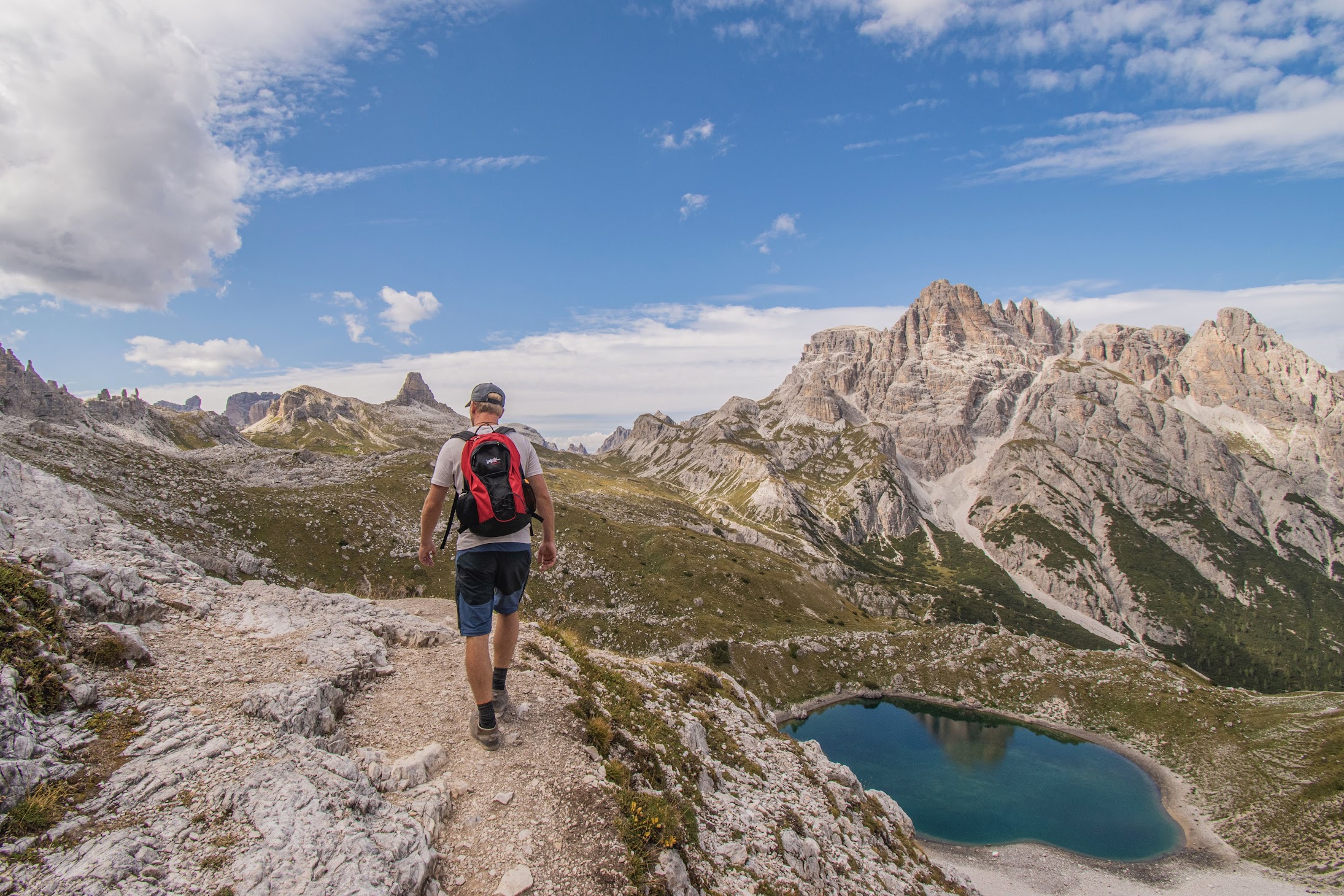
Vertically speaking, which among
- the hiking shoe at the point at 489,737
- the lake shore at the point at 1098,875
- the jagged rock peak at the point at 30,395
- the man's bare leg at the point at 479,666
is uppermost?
the jagged rock peak at the point at 30,395

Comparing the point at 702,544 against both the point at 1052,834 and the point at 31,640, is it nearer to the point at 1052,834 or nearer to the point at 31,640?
the point at 1052,834

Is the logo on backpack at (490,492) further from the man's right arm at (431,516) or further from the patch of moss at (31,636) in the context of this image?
the patch of moss at (31,636)

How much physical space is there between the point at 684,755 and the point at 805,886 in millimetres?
3825

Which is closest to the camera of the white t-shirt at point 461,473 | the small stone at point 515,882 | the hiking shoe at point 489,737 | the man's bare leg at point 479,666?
the small stone at point 515,882

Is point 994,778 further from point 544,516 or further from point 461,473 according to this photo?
point 461,473

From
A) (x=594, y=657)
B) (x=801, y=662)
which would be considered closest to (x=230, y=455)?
(x=801, y=662)

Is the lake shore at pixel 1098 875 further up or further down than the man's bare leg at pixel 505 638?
further down

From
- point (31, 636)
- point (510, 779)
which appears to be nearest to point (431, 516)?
point (510, 779)

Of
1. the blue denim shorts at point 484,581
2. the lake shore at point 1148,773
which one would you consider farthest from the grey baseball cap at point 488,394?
the lake shore at point 1148,773

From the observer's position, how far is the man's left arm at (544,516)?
9.84 metres

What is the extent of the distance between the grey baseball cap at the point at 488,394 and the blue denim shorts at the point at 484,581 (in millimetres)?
2741

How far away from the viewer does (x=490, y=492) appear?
9.01 m

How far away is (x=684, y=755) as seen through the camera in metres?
13.7

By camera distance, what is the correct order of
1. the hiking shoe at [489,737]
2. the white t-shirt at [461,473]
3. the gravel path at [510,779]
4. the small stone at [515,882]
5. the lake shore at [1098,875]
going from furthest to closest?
1. the lake shore at [1098,875]
2. the hiking shoe at [489,737]
3. the white t-shirt at [461,473]
4. the gravel path at [510,779]
5. the small stone at [515,882]
